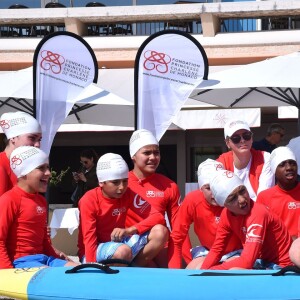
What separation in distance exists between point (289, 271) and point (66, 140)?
16703mm

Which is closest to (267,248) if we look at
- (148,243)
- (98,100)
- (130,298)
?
(148,243)

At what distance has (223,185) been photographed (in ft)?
24.2

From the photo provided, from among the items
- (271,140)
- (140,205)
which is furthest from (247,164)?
(271,140)

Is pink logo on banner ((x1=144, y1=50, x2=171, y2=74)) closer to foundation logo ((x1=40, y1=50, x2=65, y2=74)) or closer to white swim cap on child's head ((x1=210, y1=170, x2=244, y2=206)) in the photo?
foundation logo ((x1=40, y1=50, x2=65, y2=74))

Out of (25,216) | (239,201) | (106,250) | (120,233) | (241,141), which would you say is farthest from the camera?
(241,141)

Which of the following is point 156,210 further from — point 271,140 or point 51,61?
point 271,140

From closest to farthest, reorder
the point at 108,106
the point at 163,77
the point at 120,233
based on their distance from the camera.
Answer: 1. the point at 120,233
2. the point at 163,77
3. the point at 108,106

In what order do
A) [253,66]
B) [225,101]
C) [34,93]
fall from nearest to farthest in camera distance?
1. [34,93]
2. [253,66]
3. [225,101]

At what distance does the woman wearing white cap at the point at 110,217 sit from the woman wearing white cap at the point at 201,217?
265 mm

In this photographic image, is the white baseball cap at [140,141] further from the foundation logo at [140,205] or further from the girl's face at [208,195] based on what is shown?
the girl's face at [208,195]

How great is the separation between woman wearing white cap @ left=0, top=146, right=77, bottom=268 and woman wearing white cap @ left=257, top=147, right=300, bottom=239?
76.4 inches

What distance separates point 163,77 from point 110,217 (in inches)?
108

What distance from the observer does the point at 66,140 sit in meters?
22.4

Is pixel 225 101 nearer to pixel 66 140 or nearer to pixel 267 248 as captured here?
pixel 267 248
